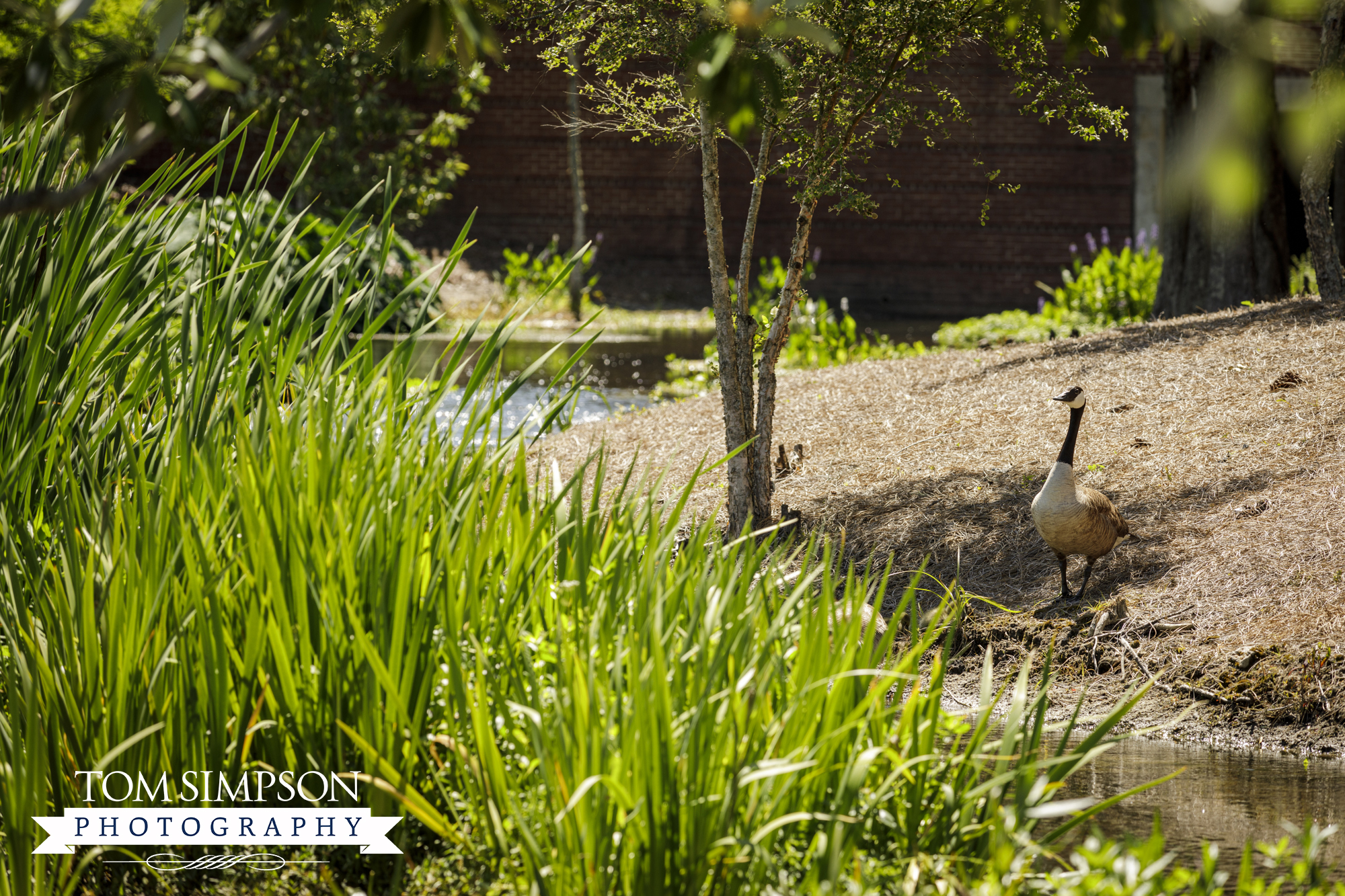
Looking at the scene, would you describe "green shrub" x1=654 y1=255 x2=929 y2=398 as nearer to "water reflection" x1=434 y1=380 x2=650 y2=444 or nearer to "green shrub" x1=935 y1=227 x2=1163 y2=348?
"water reflection" x1=434 y1=380 x2=650 y2=444

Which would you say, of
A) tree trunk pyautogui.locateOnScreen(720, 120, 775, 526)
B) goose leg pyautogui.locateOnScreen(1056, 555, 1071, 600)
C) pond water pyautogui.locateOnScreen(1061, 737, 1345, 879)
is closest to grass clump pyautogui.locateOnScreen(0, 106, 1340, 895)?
pond water pyautogui.locateOnScreen(1061, 737, 1345, 879)

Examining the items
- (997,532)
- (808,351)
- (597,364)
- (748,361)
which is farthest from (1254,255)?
(597,364)

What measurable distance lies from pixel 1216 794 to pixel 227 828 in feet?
9.21

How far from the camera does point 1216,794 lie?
11.9 feet

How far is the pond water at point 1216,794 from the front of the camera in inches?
128

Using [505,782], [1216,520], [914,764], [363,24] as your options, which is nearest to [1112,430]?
[1216,520]

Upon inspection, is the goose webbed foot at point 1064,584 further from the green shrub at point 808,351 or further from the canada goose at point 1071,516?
the green shrub at point 808,351

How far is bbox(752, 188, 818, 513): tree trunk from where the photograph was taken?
18.5 feet

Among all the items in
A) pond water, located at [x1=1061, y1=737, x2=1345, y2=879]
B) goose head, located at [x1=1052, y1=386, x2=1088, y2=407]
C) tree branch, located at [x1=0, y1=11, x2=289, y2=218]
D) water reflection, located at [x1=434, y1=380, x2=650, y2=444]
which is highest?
tree branch, located at [x1=0, y1=11, x2=289, y2=218]

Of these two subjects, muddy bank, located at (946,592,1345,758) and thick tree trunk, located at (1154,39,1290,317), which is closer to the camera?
muddy bank, located at (946,592,1345,758)

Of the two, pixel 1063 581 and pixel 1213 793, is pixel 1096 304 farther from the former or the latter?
pixel 1213 793

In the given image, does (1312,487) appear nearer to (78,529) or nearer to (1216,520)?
(1216,520)

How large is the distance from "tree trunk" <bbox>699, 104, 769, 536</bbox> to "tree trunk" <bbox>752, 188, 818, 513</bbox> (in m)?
0.08

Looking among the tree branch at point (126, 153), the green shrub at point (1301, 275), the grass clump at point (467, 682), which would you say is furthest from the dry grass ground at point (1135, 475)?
the tree branch at point (126, 153)
